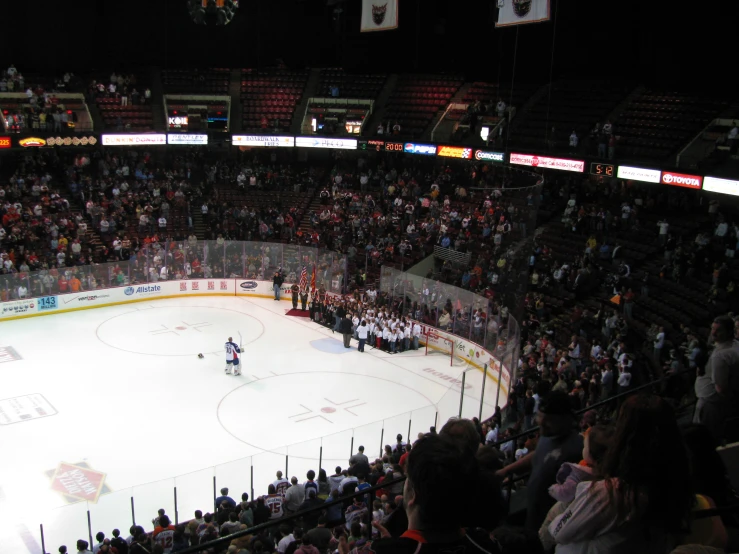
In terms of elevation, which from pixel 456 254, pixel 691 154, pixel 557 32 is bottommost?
pixel 456 254

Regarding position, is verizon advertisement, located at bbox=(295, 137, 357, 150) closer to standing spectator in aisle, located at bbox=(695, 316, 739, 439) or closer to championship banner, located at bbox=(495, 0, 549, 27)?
championship banner, located at bbox=(495, 0, 549, 27)

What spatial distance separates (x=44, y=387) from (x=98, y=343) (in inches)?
160

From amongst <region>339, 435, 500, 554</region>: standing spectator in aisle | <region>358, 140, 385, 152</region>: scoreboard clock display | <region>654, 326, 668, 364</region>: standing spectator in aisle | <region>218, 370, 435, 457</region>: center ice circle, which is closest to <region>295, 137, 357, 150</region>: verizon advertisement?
<region>358, 140, 385, 152</region>: scoreboard clock display

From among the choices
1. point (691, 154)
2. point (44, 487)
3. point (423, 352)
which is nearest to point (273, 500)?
point (44, 487)

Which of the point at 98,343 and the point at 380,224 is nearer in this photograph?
the point at 98,343

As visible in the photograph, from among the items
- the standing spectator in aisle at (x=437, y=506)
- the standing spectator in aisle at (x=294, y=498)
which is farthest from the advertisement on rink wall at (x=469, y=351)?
the standing spectator in aisle at (x=437, y=506)

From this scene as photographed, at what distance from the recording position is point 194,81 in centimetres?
3722

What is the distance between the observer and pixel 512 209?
64.8ft

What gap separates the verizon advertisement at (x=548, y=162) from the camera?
26.6m

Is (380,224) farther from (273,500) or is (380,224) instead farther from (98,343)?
(273,500)

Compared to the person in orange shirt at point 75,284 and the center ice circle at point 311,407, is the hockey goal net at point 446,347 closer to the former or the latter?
the center ice circle at point 311,407

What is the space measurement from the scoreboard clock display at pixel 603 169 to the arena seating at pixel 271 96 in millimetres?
16532

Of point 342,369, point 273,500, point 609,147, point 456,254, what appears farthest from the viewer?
point 609,147

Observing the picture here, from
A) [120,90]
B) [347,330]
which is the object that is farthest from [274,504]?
[120,90]
